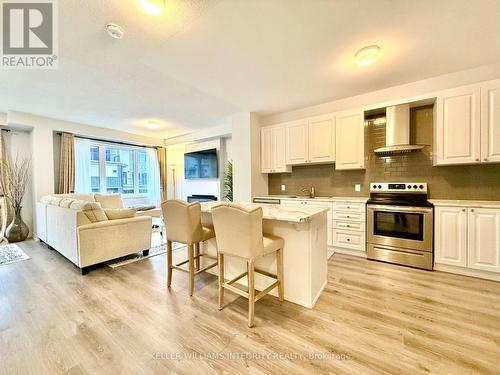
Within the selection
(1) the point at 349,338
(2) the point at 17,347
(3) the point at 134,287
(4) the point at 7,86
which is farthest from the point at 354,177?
(4) the point at 7,86

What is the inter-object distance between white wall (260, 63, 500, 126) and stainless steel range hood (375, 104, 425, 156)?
0.13 m

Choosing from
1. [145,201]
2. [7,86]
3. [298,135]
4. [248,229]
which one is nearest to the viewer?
[248,229]

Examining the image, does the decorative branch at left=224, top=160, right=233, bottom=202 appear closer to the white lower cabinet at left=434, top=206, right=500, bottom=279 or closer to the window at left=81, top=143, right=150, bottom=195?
the window at left=81, top=143, right=150, bottom=195

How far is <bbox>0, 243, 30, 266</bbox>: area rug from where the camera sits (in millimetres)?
3308

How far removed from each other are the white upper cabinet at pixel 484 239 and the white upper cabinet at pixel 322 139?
1.94 metres

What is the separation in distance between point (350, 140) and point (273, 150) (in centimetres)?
148

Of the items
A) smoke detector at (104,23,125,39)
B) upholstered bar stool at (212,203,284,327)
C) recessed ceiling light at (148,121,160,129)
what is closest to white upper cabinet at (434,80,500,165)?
upholstered bar stool at (212,203,284,327)

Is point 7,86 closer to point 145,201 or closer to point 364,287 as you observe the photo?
point 145,201

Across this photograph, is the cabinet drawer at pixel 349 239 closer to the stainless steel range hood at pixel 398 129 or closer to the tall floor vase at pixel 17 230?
the stainless steel range hood at pixel 398 129

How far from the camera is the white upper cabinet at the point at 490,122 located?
2559 mm

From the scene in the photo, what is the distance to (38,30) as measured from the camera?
2.00m

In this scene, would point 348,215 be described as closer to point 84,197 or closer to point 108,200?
point 108,200

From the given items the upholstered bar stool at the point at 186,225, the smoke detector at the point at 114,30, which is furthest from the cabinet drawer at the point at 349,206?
the smoke detector at the point at 114,30

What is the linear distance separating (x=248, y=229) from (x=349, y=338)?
1138mm
